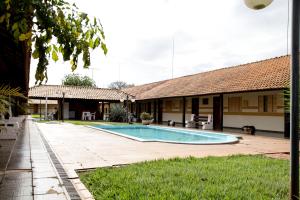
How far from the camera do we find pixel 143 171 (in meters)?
5.99

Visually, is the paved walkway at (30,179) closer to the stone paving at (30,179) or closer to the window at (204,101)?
the stone paving at (30,179)

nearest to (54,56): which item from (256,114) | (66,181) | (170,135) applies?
(66,181)

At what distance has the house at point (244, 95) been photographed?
16625 mm

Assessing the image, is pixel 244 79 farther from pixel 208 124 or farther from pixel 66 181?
pixel 66 181

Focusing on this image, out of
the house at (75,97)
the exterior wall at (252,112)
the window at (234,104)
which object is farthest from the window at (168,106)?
the window at (234,104)

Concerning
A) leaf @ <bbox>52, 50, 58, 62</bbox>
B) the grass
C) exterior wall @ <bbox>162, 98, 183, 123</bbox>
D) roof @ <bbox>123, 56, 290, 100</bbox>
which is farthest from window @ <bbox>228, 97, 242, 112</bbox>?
leaf @ <bbox>52, 50, 58, 62</bbox>

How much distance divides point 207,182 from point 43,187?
8.38ft

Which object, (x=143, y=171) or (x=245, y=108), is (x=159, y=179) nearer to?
(x=143, y=171)

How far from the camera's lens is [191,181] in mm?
5215

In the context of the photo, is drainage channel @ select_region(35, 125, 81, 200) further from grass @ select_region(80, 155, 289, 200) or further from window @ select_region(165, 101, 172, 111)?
window @ select_region(165, 101, 172, 111)

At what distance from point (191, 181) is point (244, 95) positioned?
1547 centimetres

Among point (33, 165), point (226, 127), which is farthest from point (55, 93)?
point (33, 165)

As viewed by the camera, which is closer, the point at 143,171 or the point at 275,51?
the point at 143,171

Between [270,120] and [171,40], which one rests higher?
[171,40]
